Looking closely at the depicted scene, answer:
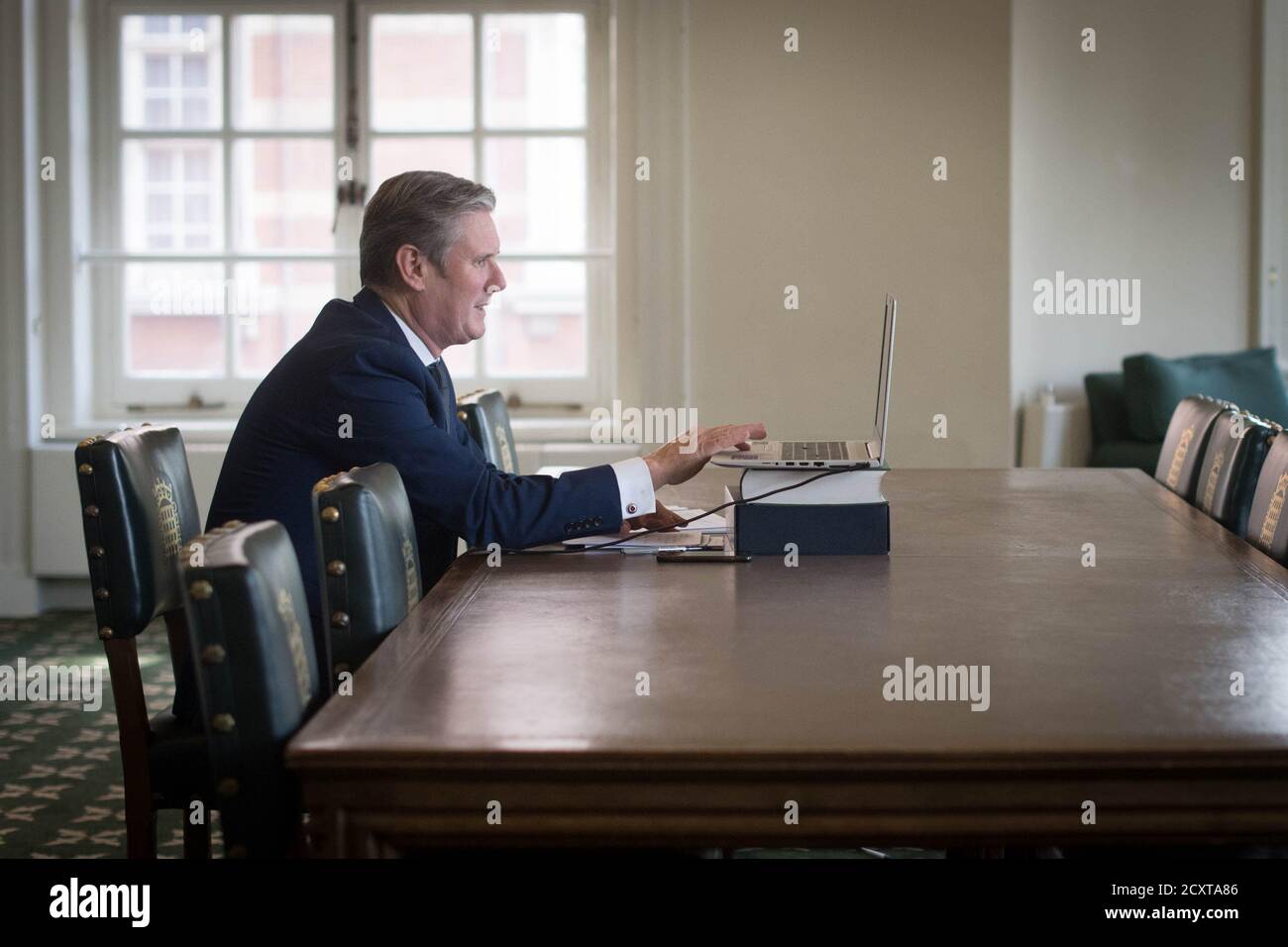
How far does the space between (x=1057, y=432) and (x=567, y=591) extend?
13.4ft

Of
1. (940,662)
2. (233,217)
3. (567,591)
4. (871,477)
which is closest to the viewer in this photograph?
(940,662)

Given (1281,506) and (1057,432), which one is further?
(1057,432)

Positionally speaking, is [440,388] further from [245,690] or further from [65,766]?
[65,766]

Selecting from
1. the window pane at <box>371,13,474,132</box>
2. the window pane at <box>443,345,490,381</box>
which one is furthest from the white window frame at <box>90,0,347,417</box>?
the window pane at <box>443,345,490,381</box>

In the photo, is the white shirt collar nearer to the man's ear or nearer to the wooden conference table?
the man's ear

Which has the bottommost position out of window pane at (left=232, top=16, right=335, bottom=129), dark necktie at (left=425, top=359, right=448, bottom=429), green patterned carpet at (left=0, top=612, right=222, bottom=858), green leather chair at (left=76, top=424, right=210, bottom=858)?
green patterned carpet at (left=0, top=612, right=222, bottom=858)

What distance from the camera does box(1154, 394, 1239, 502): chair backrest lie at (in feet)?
11.2

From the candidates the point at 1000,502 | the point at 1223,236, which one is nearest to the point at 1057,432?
the point at 1223,236

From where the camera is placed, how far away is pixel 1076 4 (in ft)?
20.0

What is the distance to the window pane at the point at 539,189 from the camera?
223 inches

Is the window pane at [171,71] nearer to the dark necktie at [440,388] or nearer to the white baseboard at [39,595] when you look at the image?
the white baseboard at [39,595]

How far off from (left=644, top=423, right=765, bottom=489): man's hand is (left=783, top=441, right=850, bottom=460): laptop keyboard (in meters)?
0.07

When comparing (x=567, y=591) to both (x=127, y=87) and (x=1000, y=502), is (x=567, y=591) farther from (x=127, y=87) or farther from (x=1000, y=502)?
(x=127, y=87)

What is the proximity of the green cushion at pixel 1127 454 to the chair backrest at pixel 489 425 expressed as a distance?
2.63 m
